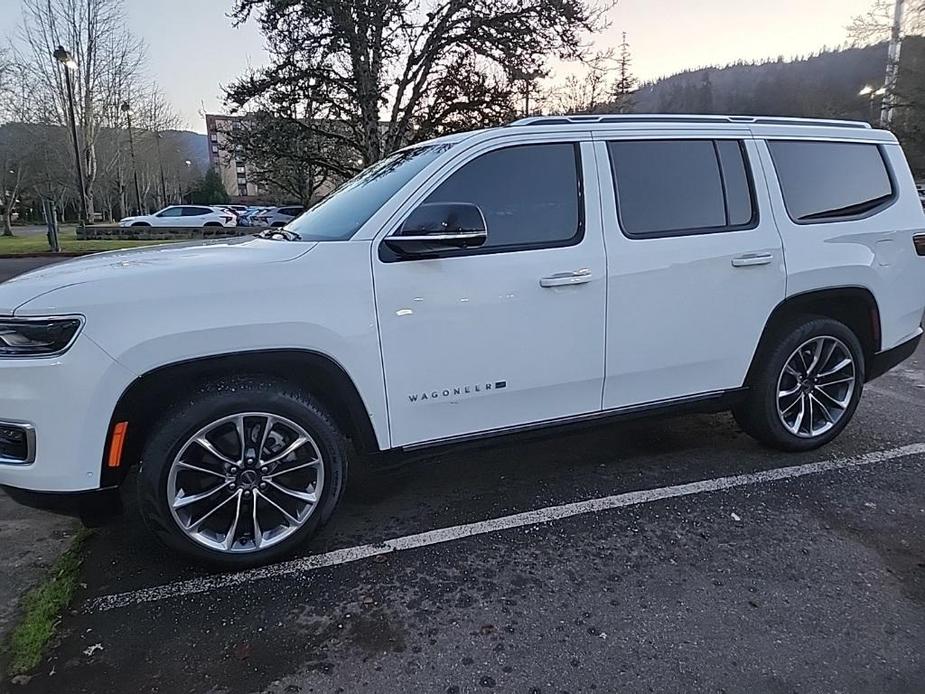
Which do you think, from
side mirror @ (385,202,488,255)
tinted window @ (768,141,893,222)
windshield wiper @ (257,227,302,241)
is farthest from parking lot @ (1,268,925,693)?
tinted window @ (768,141,893,222)

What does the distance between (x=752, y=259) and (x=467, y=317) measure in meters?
1.77

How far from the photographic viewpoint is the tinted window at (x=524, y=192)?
10.1 feet

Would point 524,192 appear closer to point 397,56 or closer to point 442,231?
point 442,231

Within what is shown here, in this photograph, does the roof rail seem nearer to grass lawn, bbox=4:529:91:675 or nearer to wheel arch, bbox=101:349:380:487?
wheel arch, bbox=101:349:380:487

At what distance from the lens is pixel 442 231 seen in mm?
2766

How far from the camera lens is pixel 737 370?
3.71 m

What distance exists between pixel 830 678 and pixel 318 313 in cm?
234

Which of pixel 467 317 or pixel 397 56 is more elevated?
pixel 397 56

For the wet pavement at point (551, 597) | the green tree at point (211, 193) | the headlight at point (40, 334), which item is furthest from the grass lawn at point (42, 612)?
the green tree at point (211, 193)

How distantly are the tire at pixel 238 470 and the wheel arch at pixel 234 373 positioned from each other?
0.06 meters

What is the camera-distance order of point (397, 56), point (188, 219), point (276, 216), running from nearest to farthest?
point (397, 56), point (188, 219), point (276, 216)

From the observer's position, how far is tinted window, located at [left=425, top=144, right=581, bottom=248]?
3082 mm

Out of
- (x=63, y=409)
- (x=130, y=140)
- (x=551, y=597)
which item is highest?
(x=130, y=140)

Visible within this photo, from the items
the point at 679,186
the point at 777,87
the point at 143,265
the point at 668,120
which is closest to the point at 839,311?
the point at 679,186
